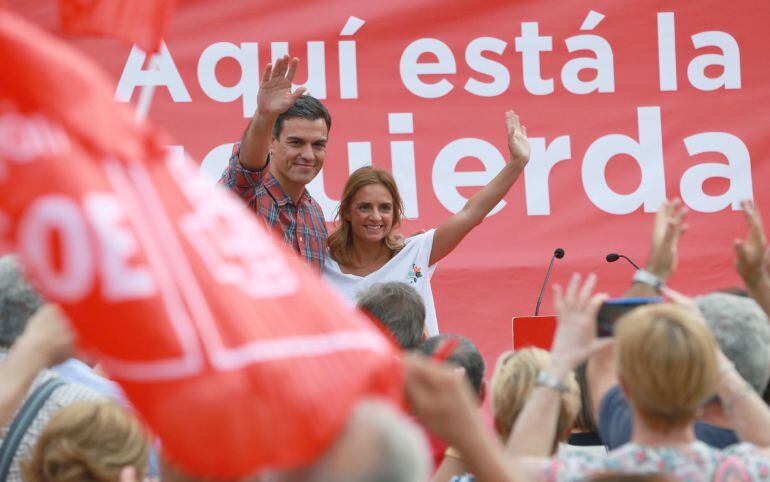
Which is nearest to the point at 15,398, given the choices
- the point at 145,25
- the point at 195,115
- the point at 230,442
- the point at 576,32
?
the point at 145,25

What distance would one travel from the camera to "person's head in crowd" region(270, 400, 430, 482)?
106 centimetres

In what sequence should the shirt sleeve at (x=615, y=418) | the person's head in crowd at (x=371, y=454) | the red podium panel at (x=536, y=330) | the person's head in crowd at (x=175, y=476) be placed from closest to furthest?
the person's head in crowd at (x=371, y=454)
the person's head in crowd at (x=175, y=476)
the shirt sleeve at (x=615, y=418)
the red podium panel at (x=536, y=330)

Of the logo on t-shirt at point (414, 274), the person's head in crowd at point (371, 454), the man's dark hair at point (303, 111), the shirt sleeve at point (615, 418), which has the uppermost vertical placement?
the man's dark hair at point (303, 111)

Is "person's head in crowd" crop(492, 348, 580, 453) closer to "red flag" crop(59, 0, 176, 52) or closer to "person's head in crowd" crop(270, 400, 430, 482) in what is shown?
"red flag" crop(59, 0, 176, 52)

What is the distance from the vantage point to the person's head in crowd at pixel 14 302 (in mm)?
2361

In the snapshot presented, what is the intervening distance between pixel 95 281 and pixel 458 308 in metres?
4.41

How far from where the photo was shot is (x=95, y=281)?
3.77ft

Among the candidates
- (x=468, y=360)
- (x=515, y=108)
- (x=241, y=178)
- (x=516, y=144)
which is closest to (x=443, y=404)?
(x=468, y=360)

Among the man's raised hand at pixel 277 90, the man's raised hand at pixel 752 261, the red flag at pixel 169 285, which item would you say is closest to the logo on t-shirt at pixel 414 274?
the man's raised hand at pixel 277 90

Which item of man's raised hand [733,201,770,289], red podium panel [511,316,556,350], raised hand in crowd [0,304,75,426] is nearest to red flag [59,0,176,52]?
raised hand in crowd [0,304,75,426]

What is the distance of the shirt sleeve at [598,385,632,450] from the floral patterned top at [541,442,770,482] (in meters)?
0.23

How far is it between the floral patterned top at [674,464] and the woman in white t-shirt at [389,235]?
227 centimetres

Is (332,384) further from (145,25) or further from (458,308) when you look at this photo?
(458,308)

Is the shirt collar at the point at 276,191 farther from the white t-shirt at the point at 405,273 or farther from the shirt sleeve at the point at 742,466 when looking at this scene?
the shirt sleeve at the point at 742,466
